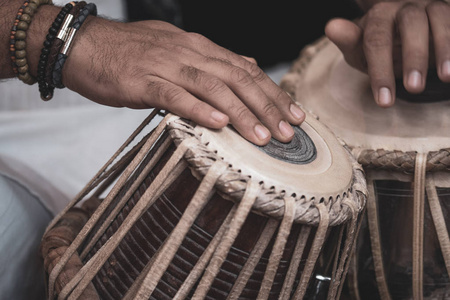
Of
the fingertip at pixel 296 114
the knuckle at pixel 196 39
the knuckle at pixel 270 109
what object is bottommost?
the knuckle at pixel 270 109

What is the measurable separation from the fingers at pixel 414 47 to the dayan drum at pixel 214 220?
0.23 meters

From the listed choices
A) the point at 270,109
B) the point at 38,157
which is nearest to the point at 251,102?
the point at 270,109

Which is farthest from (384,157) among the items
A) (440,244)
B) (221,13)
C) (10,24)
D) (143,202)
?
(221,13)

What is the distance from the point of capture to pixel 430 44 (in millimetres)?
1106

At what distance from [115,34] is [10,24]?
0.21 metres

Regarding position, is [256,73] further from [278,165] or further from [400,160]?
[400,160]

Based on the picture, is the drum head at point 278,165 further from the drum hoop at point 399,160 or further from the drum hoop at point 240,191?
the drum hoop at point 399,160

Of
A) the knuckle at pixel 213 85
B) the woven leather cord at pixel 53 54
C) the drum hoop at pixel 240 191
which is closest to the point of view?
the drum hoop at pixel 240 191

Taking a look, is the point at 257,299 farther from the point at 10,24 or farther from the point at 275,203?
the point at 10,24

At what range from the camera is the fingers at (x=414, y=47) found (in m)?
1.03

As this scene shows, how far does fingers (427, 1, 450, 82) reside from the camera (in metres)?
1.02

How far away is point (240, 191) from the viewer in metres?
0.75

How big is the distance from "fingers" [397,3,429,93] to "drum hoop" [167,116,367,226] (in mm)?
348

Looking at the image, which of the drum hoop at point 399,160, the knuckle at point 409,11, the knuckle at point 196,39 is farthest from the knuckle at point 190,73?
the knuckle at point 409,11
